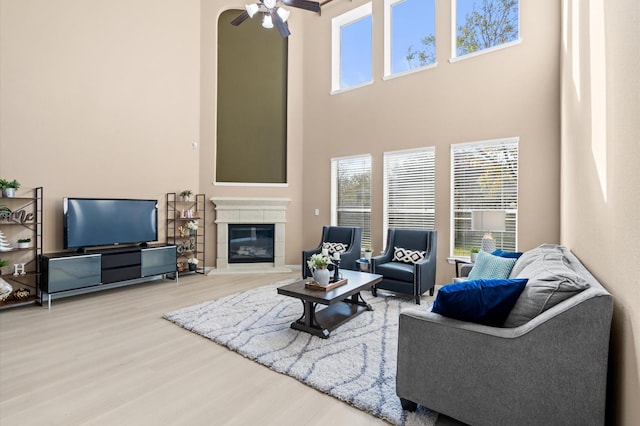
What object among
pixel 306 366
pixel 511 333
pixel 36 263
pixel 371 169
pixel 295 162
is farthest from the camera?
pixel 295 162

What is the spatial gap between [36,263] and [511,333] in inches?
221

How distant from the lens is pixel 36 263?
4.43 metres

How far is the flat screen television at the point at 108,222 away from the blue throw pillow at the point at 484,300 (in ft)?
16.6

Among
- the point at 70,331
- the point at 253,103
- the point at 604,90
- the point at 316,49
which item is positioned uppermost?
the point at 316,49

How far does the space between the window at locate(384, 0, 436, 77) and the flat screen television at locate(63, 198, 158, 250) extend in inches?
193

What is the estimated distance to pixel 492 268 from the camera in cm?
312

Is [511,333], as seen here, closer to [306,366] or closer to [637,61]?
[637,61]

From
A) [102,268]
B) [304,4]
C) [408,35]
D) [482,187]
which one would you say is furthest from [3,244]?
[408,35]

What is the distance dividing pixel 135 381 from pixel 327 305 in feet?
5.96

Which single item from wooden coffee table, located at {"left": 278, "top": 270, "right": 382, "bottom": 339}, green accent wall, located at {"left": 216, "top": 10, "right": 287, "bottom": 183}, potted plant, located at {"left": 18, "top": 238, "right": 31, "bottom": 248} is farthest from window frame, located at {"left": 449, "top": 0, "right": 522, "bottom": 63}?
potted plant, located at {"left": 18, "top": 238, "right": 31, "bottom": 248}

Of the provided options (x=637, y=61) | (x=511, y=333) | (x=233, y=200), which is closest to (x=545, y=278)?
(x=511, y=333)

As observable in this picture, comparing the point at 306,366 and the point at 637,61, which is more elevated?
the point at 637,61

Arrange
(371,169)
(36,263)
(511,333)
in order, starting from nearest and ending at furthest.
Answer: (511,333) < (36,263) < (371,169)

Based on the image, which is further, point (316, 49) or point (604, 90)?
point (316, 49)
